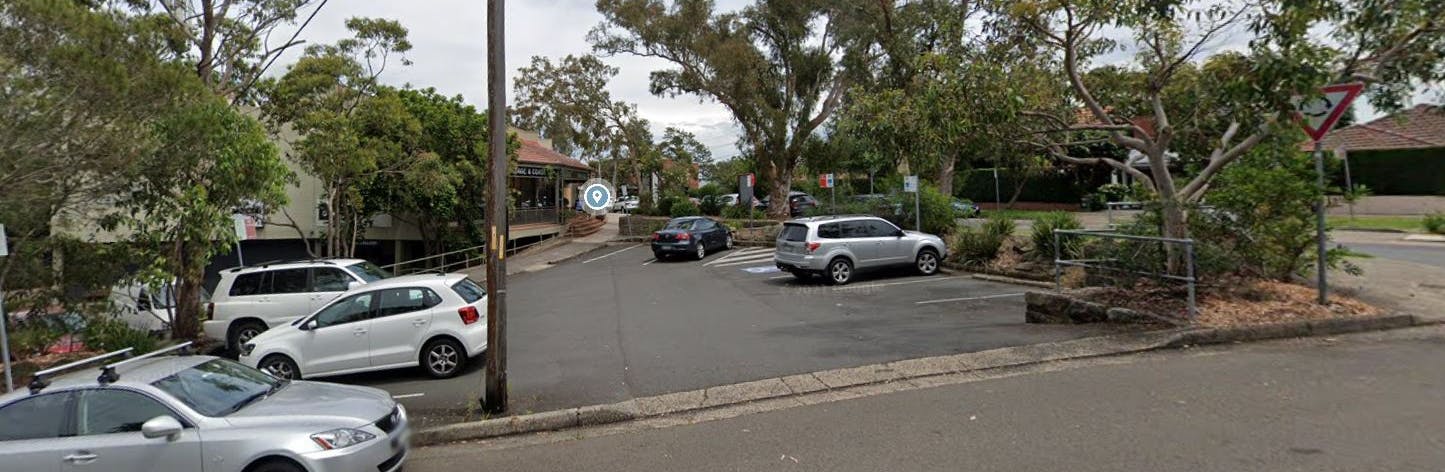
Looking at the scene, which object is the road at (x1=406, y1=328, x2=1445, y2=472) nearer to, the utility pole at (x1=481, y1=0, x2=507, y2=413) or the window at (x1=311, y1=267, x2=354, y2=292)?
the utility pole at (x1=481, y1=0, x2=507, y2=413)

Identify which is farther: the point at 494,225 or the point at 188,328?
the point at 188,328

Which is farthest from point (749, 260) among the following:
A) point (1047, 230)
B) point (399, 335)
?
point (399, 335)

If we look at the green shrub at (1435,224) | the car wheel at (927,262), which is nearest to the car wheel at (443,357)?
the car wheel at (927,262)

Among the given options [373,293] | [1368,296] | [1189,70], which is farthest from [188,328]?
[1368,296]

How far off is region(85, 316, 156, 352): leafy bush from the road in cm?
854

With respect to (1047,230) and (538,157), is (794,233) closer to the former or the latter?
(1047,230)

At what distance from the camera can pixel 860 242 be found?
16953 millimetres

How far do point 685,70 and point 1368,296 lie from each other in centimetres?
2719

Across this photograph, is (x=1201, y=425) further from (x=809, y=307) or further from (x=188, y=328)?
(x=188, y=328)

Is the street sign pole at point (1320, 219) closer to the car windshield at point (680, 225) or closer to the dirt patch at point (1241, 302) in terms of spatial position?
the dirt patch at point (1241, 302)

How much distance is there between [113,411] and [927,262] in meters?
14.9

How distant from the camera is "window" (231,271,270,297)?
13406 mm

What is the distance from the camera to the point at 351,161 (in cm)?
2008

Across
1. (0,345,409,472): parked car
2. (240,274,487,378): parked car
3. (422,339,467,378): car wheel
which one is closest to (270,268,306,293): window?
(240,274,487,378): parked car
